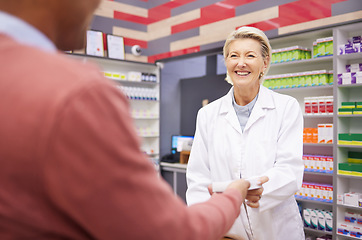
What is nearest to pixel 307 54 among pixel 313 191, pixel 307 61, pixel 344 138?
pixel 307 61

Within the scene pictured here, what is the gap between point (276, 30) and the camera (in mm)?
5082

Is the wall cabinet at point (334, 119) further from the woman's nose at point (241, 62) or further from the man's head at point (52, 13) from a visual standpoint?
the man's head at point (52, 13)

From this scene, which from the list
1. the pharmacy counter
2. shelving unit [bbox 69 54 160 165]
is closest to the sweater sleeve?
the pharmacy counter

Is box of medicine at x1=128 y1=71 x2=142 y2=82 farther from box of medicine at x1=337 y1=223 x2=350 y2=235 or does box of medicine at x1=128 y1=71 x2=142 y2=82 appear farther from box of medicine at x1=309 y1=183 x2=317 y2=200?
box of medicine at x1=337 y1=223 x2=350 y2=235

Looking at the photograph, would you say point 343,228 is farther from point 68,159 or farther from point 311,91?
point 68,159

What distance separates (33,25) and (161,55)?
6.70 metres

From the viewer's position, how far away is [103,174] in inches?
18.2

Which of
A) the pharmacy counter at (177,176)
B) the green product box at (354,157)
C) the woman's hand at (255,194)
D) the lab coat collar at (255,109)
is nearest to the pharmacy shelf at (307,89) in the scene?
the green product box at (354,157)

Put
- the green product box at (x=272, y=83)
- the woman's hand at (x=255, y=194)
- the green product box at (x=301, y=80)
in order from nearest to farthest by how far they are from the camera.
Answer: the woman's hand at (x=255, y=194), the green product box at (x=301, y=80), the green product box at (x=272, y=83)

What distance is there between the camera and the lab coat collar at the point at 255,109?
6.49ft

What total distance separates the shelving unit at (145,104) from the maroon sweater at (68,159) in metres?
6.18

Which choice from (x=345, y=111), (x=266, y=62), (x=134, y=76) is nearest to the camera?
(x=266, y=62)

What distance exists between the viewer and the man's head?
520mm

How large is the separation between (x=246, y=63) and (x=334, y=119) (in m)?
2.70
